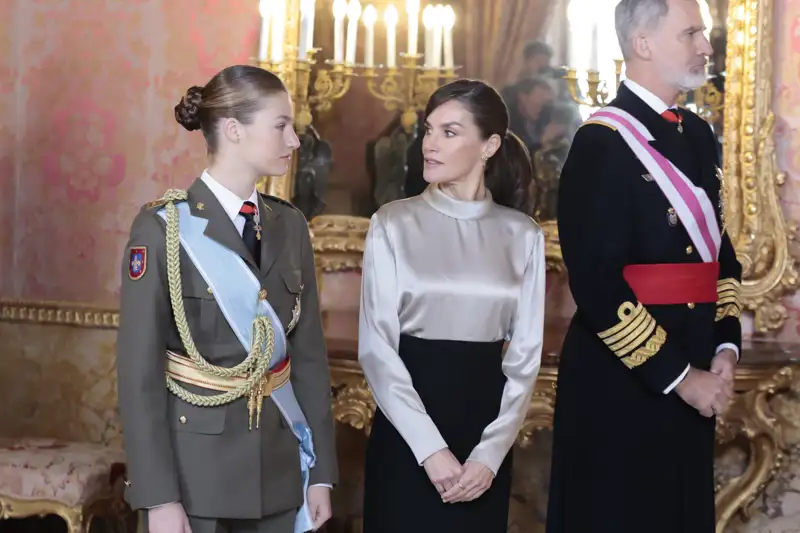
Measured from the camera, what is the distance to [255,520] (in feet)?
6.55

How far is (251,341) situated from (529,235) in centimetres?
66

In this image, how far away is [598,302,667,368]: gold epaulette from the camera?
206 centimetres

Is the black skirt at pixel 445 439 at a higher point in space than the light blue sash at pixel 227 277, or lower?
lower

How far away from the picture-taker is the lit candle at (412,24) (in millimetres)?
3463

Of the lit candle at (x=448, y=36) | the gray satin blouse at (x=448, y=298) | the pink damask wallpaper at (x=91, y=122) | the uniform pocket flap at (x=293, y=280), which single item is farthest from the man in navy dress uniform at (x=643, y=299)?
the pink damask wallpaper at (x=91, y=122)

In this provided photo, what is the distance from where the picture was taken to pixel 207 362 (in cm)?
195

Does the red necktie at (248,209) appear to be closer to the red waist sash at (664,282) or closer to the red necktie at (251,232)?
the red necktie at (251,232)

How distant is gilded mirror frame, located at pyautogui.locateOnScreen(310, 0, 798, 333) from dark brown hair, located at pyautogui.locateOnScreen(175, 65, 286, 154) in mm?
1756

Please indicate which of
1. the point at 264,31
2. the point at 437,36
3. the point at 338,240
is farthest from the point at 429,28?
the point at 338,240

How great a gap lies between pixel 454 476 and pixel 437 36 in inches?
67.6

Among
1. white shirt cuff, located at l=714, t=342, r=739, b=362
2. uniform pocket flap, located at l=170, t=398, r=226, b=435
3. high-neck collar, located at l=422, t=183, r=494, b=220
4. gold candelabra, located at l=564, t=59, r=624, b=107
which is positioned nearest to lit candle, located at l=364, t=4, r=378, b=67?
gold candelabra, located at l=564, t=59, r=624, b=107

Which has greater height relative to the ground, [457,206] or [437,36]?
[437,36]

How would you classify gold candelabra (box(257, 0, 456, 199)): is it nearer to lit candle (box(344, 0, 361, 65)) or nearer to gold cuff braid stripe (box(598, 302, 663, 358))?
lit candle (box(344, 0, 361, 65))

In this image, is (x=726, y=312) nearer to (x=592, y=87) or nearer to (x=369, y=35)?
Result: (x=592, y=87)
